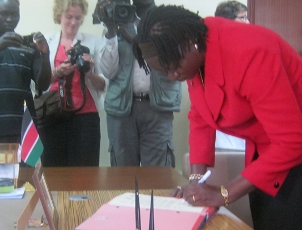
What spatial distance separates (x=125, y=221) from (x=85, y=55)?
161cm

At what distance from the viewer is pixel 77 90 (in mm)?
2508

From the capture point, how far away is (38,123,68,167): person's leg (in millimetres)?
2480

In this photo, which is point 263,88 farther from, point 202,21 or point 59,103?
point 59,103

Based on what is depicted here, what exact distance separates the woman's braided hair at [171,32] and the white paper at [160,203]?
1.14 feet

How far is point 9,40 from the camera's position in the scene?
2.23 m

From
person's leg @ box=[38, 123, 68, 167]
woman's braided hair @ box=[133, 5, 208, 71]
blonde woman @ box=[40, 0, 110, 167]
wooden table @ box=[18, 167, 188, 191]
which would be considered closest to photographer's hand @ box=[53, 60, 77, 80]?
blonde woman @ box=[40, 0, 110, 167]

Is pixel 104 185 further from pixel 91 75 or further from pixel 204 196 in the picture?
pixel 91 75

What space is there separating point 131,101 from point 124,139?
0.22m

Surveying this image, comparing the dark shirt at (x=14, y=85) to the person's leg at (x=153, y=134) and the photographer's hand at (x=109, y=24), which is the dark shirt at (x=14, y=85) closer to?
the photographer's hand at (x=109, y=24)

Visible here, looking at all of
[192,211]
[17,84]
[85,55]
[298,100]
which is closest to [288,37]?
[85,55]

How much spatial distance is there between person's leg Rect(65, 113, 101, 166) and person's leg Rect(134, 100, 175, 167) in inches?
10.8

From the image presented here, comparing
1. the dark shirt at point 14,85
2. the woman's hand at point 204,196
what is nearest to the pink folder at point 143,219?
the woman's hand at point 204,196

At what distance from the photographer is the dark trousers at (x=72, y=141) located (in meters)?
2.48

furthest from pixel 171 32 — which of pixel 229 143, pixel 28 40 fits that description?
pixel 229 143
